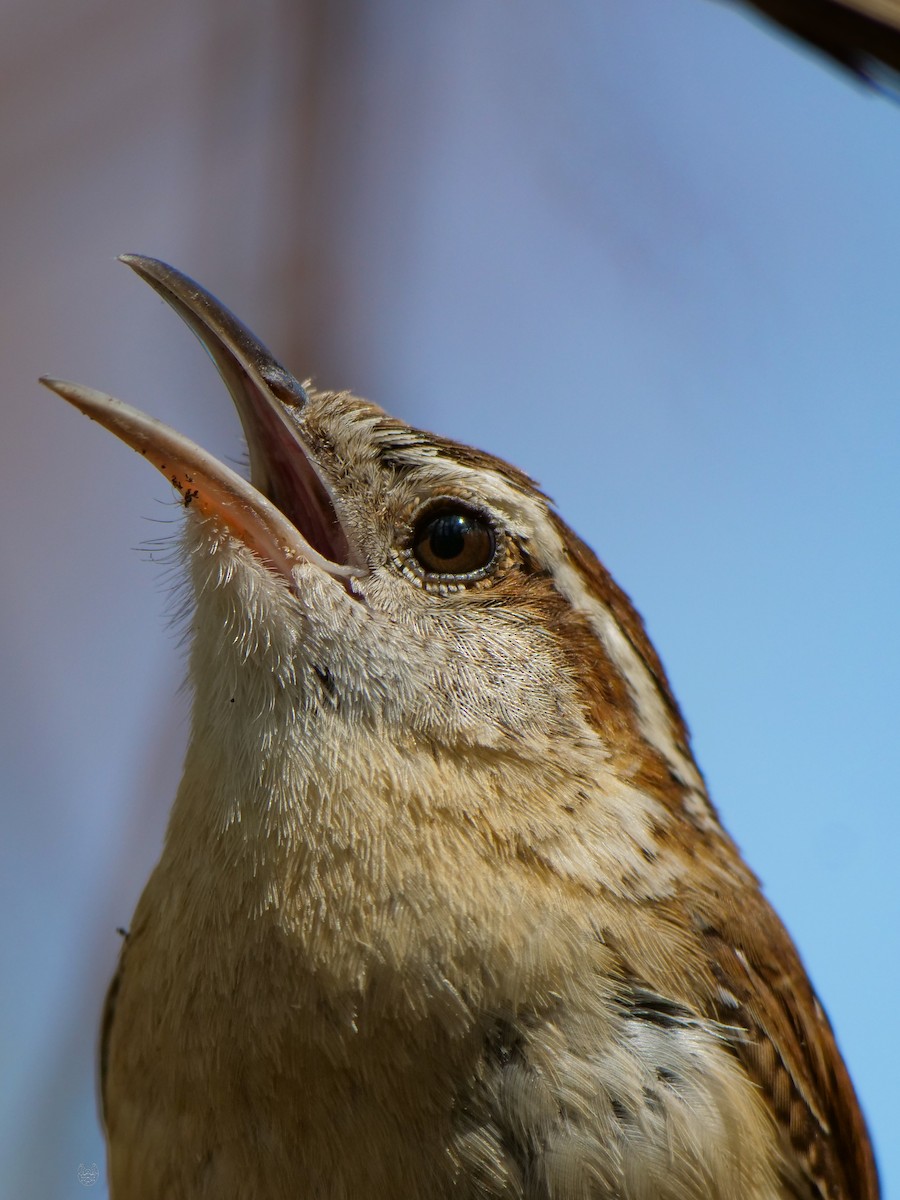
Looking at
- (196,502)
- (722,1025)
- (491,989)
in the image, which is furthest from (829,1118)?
(196,502)

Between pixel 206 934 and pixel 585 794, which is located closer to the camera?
pixel 206 934

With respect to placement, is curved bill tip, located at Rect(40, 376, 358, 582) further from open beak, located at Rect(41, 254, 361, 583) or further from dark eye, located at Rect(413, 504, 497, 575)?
dark eye, located at Rect(413, 504, 497, 575)

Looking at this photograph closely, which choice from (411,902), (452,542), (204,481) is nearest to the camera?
(411,902)

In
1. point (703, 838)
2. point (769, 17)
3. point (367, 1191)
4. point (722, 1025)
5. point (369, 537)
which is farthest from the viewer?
point (703, 838)

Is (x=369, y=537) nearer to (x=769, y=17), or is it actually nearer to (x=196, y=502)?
(x=196, y=502)

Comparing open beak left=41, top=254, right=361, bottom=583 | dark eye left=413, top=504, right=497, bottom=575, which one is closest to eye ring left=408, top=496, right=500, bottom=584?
dark eye left=413, top=504, right=497, bottom=575

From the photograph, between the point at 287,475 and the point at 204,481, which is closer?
the point at 204,481

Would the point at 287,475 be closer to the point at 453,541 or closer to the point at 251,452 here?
the point at 251,452

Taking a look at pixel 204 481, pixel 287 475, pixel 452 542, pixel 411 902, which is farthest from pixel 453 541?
pixel 411 902
